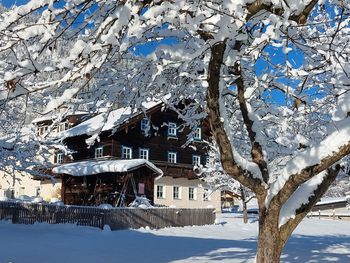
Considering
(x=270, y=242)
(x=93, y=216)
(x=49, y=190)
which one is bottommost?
(x=93, y=216)

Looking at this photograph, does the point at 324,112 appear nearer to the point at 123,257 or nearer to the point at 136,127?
the point at 123,257

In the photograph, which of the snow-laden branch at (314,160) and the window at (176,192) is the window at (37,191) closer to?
the window at (176,192)

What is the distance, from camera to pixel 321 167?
5.49 meters

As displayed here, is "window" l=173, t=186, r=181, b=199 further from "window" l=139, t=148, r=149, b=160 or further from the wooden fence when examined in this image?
the wooden fence

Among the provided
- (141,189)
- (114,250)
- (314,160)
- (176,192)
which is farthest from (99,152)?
(314,160)

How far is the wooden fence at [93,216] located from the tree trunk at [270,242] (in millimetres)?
16881

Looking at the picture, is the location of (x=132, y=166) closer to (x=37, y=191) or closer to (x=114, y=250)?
(x=114, y=250)

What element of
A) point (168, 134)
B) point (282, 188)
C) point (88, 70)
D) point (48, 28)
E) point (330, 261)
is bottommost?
point (330, 261)

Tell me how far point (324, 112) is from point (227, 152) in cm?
451

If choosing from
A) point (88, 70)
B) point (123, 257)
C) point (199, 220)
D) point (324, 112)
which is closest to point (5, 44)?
point (88, 70)

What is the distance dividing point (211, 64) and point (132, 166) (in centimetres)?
2520

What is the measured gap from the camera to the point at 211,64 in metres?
5.59

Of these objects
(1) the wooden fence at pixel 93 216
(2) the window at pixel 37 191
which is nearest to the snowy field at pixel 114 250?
(1) the wooden fence at pixel 93 216

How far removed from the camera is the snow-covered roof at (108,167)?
30.6 meters
